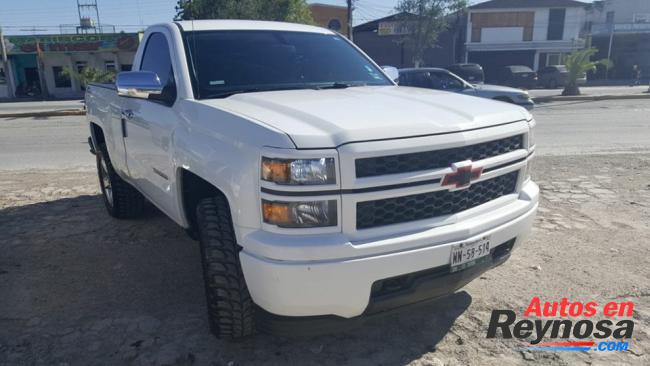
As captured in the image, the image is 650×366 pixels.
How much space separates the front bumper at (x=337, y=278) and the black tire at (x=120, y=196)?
124 inches

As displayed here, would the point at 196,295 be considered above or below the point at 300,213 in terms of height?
below

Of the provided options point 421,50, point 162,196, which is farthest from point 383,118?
point 421,50

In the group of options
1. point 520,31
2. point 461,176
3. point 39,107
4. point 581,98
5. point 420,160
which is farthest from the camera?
point 520,31

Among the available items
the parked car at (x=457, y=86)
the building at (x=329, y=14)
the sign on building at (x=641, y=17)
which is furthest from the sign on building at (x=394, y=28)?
the sign on building at (x=641, y=17)

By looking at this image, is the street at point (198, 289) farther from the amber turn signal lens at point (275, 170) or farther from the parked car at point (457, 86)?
the parked car at point (457, 86)

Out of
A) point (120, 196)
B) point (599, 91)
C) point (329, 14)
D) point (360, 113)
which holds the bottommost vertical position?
point (599, 91)

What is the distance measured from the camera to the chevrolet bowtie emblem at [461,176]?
2432 millimetres

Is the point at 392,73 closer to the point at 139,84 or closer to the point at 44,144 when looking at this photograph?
the point at 139,84

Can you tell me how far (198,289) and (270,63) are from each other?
176 cm

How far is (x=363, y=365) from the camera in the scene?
104 inches

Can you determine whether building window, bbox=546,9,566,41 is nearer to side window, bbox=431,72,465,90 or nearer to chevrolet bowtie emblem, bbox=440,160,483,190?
side window, bbox=431,72,465,90

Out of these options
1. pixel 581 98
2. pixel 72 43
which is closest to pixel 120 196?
pixel 581 98

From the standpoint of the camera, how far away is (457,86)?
44.6ft

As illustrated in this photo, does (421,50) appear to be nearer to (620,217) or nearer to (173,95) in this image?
(620,217)
